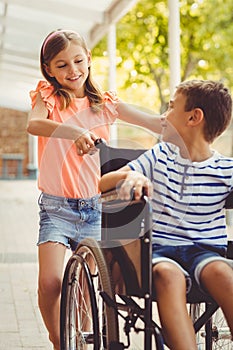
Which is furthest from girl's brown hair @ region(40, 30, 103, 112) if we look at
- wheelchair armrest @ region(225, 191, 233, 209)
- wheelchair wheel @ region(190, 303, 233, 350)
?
wheelchair wheel @ region(190, 303, 233, 350)

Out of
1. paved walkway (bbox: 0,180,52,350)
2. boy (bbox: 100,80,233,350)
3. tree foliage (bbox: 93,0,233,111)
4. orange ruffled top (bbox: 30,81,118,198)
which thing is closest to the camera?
boy (bbox: 100,80,233,350)

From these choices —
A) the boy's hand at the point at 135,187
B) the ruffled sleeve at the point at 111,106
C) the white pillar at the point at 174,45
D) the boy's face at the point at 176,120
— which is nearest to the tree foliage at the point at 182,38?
the white pillar at the point at 174,45

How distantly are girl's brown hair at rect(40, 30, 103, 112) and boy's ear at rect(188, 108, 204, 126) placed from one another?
552 mm

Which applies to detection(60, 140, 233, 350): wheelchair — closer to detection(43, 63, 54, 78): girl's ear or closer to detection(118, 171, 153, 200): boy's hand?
detection(118, 171, 153, 200): boy's hand

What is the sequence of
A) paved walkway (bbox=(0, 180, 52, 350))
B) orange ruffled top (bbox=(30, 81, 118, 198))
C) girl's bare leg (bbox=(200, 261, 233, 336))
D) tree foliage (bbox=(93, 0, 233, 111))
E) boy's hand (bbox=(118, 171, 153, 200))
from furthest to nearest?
tree foliage (bbox=(93, 0, 233, 111)) → paved walkway (bbox=(0, 180, 52, 350)) → orange ruffled top (bbox=(30, 81, 118, 198)) → girl's bare leg (bbox=(200, 261, 233, 336)) → boy's hand (bbox=(118, 171, 153, 200))

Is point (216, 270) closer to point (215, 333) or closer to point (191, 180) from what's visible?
point (191, 180)

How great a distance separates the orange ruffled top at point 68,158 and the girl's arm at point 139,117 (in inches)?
2.7

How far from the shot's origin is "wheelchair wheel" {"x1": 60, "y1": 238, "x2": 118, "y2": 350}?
2.45m

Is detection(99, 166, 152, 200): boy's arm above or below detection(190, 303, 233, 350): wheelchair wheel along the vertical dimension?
above

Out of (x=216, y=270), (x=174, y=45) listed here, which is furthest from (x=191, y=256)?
(x=174, y=45)

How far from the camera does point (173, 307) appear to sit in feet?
7.41

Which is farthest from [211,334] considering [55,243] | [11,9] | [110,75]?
[11,9]

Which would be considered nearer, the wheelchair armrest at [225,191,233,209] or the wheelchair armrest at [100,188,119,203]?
the wheelchair armrest at [100,188,119,203]

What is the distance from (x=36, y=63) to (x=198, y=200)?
1421cm
